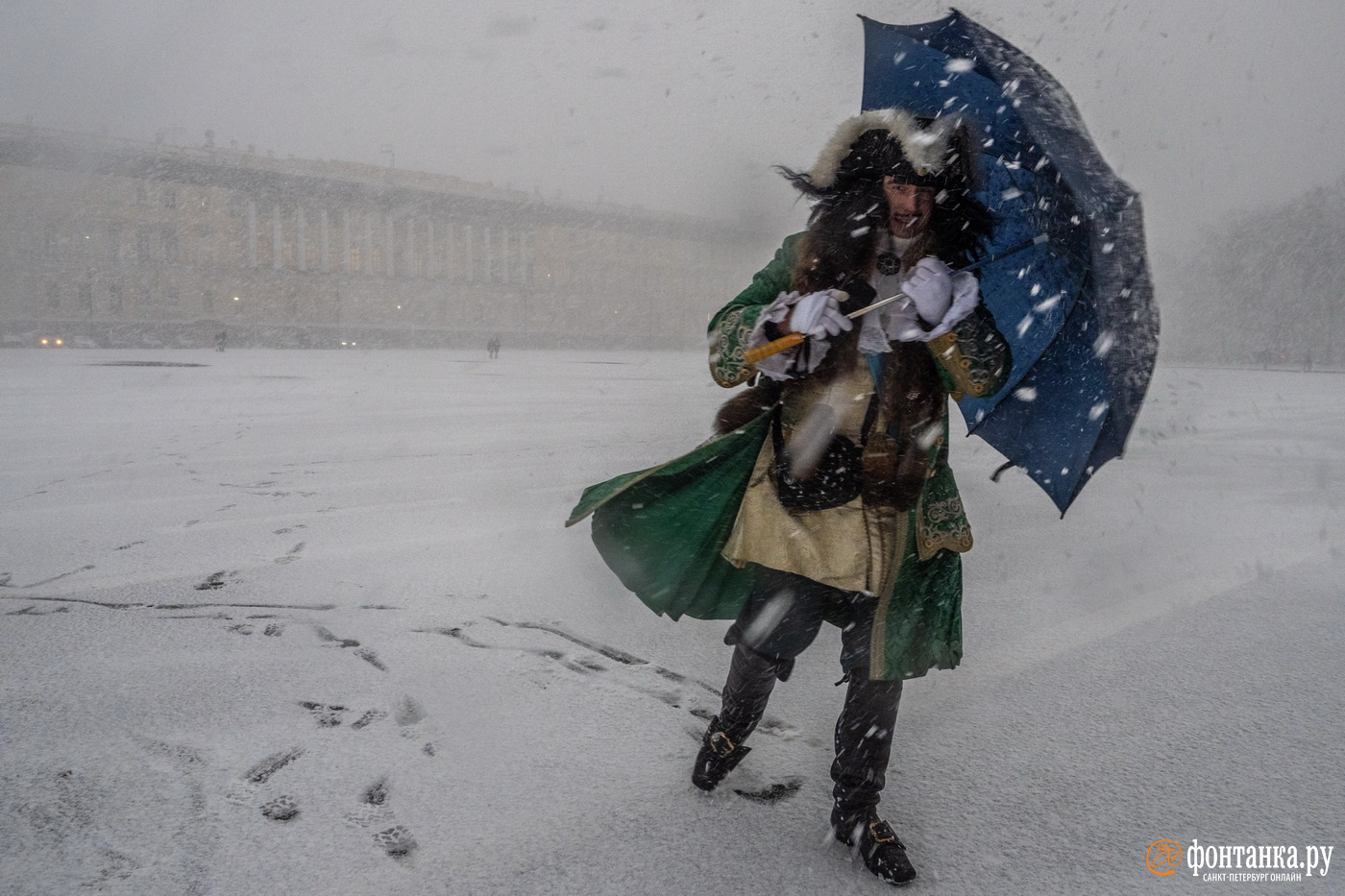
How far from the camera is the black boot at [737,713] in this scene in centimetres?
213

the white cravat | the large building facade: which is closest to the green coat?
the white cravat

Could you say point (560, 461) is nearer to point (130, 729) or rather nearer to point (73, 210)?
point (130, 729)

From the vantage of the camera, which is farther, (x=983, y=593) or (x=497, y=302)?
(x=497, y=302)

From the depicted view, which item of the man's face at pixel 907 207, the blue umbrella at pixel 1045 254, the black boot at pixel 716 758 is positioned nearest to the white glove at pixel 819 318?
the man's face at pixel 907 207

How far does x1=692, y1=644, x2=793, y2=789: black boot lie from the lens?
7.00 ft

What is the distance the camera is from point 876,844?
194 centimetres

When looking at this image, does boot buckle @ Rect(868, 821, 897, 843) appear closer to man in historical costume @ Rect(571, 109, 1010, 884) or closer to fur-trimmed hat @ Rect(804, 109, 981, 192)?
man in historical costume @ Rect(571, 109, 1010, 884)

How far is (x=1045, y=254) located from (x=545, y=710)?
1845mm

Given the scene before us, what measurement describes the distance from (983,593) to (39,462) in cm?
652

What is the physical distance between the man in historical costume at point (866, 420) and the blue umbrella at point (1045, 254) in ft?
0.32

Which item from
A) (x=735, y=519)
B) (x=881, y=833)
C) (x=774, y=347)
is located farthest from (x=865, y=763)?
(x=774, y=347)

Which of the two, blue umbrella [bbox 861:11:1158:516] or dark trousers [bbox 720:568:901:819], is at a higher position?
blue umbrella [bbox 861:11:1158:516]

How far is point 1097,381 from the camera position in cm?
192

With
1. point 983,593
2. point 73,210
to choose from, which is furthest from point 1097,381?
point 73,210
